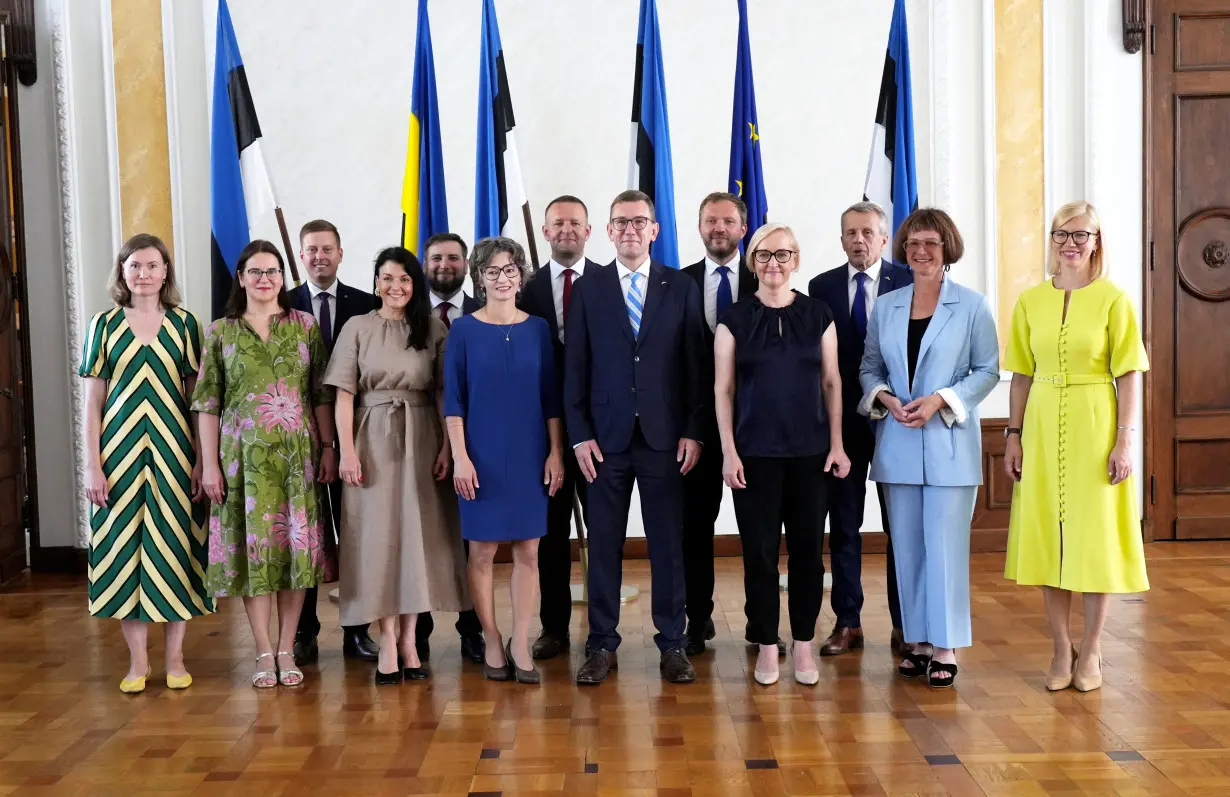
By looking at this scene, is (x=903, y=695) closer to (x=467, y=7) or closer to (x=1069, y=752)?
(x=1069, y=752)

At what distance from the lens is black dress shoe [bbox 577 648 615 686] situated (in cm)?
372

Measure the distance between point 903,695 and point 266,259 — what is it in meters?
2.54

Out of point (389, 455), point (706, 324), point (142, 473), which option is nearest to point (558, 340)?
point (706, 324)

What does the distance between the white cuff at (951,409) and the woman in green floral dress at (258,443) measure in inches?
82.9

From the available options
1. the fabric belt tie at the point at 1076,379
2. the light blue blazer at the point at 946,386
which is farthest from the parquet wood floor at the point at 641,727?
the fabric belt tie at the point at 1076,379

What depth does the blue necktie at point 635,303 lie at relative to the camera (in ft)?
12.1

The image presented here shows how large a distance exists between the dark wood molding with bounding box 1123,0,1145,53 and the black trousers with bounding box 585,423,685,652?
4.01 metres

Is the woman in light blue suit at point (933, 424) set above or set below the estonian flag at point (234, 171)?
below

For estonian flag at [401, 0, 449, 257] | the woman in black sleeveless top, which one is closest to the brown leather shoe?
the woman in black sleeveless top

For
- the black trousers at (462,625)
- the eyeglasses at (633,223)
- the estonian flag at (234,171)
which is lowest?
the black trousers at (462,625)

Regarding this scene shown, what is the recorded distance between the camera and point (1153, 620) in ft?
14.6

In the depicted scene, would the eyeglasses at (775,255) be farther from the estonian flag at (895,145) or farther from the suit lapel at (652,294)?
the estonian flag at (895,145)

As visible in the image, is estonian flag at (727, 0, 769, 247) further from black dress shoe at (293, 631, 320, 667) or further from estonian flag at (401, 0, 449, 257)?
black dress shoe at (293, 631, 320, 667)

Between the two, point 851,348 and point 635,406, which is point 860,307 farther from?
point 635,406
